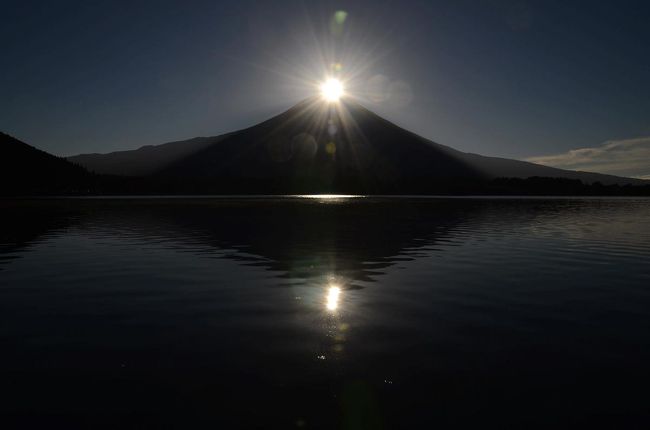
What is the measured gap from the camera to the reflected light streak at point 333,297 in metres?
16.8

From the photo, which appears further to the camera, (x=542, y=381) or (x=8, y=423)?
(x=542, y=381)

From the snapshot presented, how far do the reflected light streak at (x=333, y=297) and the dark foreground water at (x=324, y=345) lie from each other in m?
0.18

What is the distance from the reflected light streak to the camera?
16.8 meters

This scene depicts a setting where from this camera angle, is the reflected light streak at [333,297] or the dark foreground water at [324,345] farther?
the reflected light streak at [333,297]

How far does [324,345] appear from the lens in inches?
482

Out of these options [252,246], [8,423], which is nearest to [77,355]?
[8,423]

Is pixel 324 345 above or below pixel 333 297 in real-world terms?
above

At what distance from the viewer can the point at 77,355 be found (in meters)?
11.8

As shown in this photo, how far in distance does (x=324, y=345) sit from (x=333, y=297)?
20.0 feet

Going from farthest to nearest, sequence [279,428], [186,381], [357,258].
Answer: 1. [357,258]
2. [186,381]
3. [279,428]

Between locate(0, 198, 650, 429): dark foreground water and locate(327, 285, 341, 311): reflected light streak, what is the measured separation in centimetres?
18

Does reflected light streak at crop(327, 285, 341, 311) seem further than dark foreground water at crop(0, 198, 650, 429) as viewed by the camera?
Yes

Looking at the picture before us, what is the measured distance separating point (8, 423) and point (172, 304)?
30.3 feet

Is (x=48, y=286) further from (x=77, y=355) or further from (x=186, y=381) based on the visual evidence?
(x=186, y=381)
